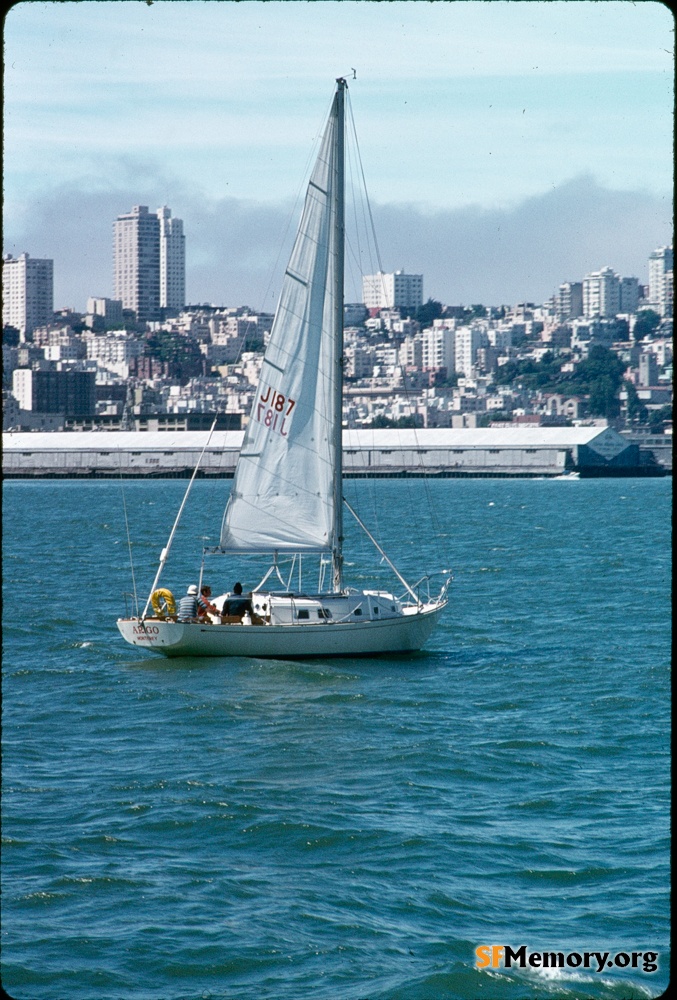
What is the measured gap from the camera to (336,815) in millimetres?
12109

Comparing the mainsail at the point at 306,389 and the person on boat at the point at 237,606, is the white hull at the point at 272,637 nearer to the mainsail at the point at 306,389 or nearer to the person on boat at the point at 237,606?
the person on boat at the point at 237,606

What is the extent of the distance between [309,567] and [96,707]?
64.5ft

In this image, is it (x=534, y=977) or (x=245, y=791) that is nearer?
(x=534, y=977)

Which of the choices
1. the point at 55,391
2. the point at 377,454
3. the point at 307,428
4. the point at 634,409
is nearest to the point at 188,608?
the point at 307,428

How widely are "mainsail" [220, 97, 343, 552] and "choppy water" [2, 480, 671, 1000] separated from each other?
7.18ft

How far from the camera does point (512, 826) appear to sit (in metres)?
11.8

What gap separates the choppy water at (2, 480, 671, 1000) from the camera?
8.98m

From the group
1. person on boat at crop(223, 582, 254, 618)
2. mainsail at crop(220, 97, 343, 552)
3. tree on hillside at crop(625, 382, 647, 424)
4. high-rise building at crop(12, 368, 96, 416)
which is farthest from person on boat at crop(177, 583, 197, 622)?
high-rise building at crop(12, 368, 96, 416)

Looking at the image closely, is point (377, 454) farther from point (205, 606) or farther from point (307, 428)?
point (205, 606)

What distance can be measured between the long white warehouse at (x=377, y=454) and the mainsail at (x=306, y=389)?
86397mm

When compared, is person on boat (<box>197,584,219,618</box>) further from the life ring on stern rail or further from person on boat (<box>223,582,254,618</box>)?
the life ring on stern rail

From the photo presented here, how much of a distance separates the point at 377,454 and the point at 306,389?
89.2 m

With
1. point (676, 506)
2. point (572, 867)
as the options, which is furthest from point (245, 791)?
point (676, 506)

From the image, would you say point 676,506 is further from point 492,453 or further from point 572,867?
point 492,453
